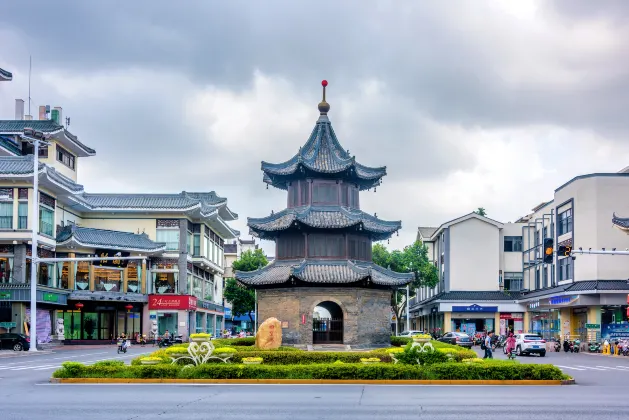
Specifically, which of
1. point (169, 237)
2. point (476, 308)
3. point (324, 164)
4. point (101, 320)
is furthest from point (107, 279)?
point (476, 308)

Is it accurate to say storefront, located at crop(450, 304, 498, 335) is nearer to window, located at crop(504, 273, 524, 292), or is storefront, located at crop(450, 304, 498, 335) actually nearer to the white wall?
the white wall

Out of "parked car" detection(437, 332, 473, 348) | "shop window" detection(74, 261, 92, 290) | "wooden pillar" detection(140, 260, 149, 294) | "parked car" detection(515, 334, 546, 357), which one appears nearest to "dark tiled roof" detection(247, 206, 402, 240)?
"parked car" detection(515, 334, 546, 357)

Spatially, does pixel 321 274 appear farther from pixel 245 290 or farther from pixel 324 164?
pixel 245 290

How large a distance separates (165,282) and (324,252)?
35.4 meters

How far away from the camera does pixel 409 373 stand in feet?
92.6

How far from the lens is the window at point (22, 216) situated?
5822 centimetres

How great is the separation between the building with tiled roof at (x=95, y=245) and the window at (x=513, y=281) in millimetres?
29908

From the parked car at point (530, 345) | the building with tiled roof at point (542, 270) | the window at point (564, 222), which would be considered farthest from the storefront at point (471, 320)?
the parked car at point (530, 345)

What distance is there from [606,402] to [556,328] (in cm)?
5178

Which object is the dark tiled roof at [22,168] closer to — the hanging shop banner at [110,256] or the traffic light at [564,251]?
the hanging shop banner at [110,256]

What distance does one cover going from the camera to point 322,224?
42.3m

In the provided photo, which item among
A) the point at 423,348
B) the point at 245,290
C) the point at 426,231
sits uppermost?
the point at 426,231

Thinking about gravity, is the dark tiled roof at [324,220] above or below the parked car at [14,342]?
above

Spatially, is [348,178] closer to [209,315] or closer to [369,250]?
[369,250]
